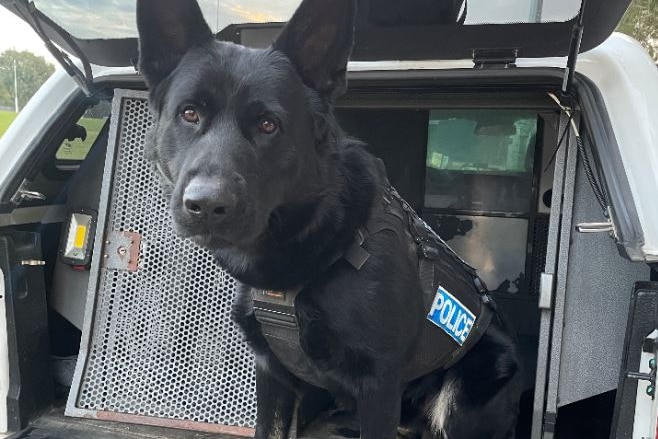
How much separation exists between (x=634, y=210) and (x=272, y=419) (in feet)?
4.09

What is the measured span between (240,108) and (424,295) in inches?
29.9

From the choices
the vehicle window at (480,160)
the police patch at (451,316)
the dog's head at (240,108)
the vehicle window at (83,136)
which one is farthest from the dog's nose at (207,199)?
the vehicle window at (480,160)

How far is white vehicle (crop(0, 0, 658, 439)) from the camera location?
1531 mm

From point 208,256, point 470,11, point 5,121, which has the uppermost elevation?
point 470,11

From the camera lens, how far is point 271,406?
1853 mm

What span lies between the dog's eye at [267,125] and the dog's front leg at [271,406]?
0.79 metres

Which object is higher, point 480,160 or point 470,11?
point 470,11

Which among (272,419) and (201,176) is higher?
(201,176)

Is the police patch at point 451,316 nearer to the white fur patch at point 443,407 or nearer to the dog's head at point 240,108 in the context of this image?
the white fur patch at point 443,407

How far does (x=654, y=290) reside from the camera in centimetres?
136

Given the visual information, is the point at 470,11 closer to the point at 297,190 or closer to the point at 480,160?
the point at 297,190

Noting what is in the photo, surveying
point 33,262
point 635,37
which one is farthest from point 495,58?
point 635,37

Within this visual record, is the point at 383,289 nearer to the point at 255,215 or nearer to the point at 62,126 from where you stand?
the point at 255,215

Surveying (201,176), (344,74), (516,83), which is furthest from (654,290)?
(201,176)
